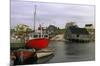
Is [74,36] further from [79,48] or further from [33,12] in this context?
[33,12]

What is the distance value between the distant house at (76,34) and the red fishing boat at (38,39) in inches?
11.4

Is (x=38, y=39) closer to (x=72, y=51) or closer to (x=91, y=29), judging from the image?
(x=72, y=51)

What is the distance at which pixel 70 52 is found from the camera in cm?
268

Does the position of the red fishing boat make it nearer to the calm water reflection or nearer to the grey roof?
the calm water reflection

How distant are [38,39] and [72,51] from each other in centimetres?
49

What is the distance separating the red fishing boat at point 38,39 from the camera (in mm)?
2527

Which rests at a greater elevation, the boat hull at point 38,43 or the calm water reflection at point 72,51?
the boat hull at point 38,43

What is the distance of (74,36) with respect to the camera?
2699mm

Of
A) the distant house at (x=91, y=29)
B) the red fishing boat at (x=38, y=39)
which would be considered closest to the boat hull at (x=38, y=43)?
the red fishing boat at (x=38, y=39)

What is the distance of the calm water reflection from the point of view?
2.63 m

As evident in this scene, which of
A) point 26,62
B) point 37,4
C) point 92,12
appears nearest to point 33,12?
point 37,4

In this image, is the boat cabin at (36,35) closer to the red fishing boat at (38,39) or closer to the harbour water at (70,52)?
the red fishing boat at (38,39)

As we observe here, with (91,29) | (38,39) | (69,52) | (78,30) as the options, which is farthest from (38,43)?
(91,29)

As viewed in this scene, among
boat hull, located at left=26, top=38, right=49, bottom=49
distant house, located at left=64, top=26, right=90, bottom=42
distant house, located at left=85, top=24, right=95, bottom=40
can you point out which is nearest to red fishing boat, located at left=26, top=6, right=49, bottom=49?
boat hull, located at left=26, top=38, right=49, bottom=49
